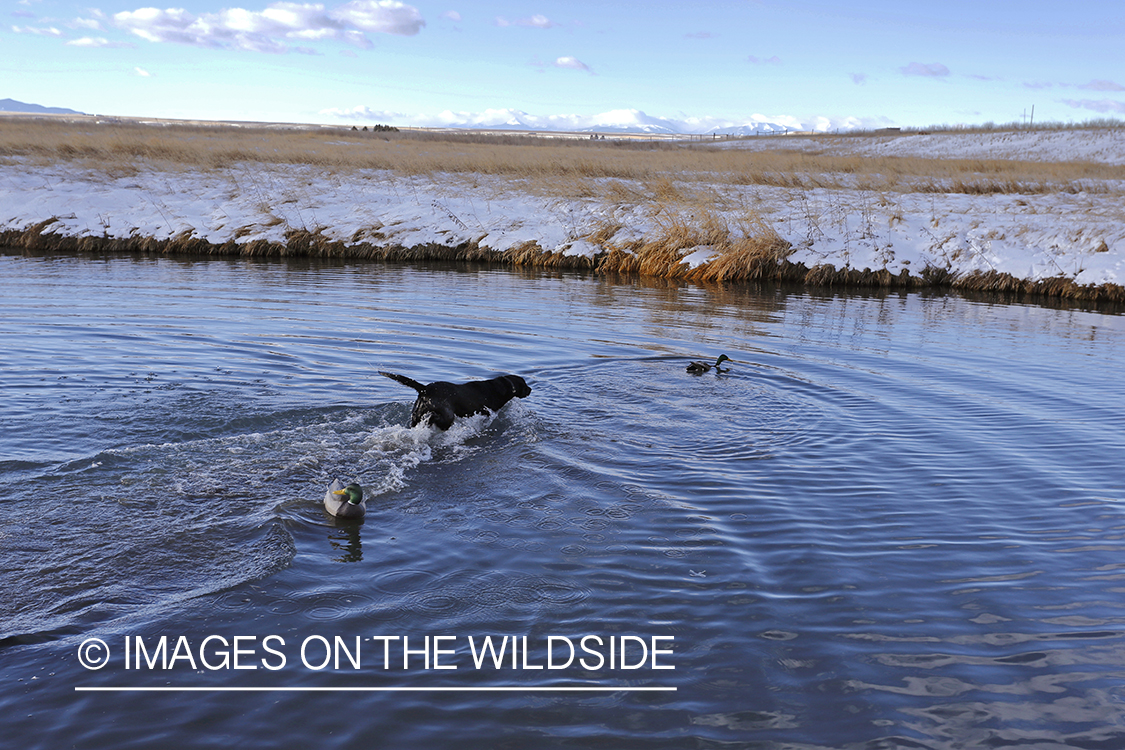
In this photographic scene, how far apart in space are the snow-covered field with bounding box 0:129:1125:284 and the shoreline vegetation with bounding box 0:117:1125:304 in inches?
2.7

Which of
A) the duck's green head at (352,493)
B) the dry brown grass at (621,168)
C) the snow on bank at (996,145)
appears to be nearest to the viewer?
the duck's green head at (352,493)

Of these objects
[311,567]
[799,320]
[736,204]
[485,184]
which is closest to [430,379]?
[311,567]

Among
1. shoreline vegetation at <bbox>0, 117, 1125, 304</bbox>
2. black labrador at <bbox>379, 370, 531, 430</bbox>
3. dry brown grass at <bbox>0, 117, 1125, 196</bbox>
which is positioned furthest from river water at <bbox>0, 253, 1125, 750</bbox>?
dry brown grass at <bbox>0, 117, 1125, 196</bbox>

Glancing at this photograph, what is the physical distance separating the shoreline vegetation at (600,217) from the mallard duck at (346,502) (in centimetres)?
1655

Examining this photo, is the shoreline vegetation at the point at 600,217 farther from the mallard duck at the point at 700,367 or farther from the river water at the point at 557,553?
the mallard duck at the point at 700,367

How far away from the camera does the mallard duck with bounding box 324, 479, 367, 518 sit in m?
5.65

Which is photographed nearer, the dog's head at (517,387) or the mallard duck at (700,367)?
the dog's head at (517,387)

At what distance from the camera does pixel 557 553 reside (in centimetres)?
535

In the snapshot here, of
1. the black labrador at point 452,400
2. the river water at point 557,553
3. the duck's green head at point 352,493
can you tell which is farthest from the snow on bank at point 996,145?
the duck's green head at point 352,493

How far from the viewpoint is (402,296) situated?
1653 centimetres

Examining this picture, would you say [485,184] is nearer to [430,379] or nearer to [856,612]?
[430,379]

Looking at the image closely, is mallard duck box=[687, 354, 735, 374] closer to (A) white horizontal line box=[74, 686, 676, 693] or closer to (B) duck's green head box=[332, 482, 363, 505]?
(B) duck's green head box=[332, 482, 363, 505]

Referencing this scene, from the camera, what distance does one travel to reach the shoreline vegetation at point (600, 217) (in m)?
21.2

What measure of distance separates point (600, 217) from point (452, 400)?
17.6 metres
